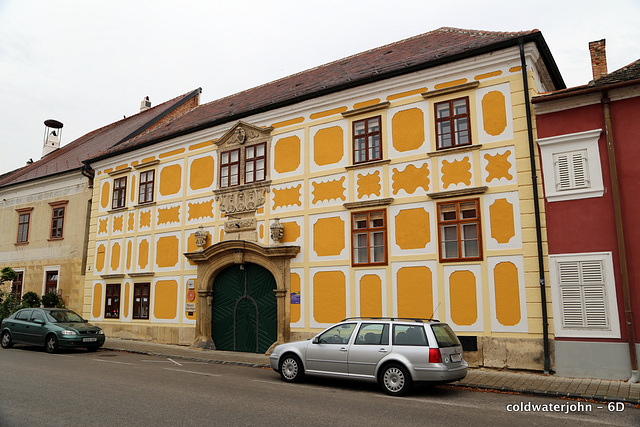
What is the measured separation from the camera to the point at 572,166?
12.5 m

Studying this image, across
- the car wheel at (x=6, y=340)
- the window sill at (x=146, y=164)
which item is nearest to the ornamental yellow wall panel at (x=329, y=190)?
the window sill at (x=146, y=164)

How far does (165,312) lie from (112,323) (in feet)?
11.6

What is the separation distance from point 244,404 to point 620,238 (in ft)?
30.4

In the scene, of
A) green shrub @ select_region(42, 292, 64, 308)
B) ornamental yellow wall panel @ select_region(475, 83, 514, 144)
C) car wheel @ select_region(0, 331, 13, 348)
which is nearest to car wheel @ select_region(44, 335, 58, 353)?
car wheel @ select_region(0, 331, 13, 348)

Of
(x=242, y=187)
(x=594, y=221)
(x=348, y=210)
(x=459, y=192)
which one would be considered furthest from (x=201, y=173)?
(x=594, y=221)

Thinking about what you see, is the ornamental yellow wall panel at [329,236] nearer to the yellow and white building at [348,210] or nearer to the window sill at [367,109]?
the yellow and white building at [348,210]

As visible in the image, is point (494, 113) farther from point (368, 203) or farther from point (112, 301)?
point (112, 301)

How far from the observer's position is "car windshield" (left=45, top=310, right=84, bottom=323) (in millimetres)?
17453

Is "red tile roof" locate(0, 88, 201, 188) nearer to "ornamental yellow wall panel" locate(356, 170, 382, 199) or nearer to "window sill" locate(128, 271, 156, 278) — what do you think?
"window sill" locate(128, 271, 156, 278)

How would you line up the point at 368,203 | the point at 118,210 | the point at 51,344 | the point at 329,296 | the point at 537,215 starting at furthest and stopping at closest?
the point at 118,210, the point at 51,344, the point at 329,296, the point at 368,203, the point at 537,215

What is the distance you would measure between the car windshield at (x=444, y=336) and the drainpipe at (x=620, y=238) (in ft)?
13.8

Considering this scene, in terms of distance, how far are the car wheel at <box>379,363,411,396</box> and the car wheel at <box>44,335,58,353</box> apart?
40.2ft

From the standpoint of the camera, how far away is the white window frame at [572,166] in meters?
12.2

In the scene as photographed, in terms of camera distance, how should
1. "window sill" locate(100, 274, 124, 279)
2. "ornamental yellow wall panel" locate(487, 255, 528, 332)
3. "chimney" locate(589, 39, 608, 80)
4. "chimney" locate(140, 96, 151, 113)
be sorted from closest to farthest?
"ornamental yellow wall panel" locate(487, 255, 528, 332), "chimney" locate(589, 39, 608, 80), "window sill" locate(100, 274, 124, 279), "chimney" locate(140, 96, 151, 113)
